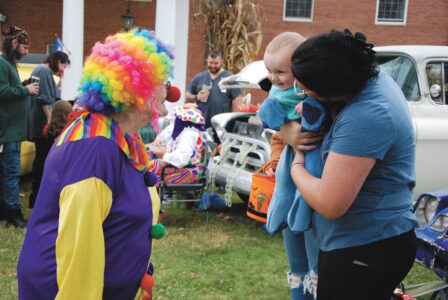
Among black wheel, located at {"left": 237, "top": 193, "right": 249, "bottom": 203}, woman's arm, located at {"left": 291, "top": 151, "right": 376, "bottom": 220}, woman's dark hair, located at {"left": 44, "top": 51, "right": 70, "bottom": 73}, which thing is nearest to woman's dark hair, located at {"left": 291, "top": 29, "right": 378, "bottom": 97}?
woman's arm, located at {"left": 291, "top": 151, "right": 376, "bottom": 220}

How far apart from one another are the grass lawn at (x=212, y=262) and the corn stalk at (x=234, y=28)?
5.55 m

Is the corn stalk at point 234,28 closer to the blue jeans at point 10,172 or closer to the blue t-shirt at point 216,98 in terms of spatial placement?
the blue t-shirt at point 216,98

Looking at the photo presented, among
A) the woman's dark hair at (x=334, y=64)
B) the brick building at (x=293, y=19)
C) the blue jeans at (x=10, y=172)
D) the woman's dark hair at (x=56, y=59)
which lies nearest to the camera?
the woman's dark hair at (x=334, y=64)

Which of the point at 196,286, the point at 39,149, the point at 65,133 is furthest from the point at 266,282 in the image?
the point at 39,149

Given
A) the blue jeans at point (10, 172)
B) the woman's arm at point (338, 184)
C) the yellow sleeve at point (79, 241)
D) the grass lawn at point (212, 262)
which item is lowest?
the grass lawn at point (212, 262)

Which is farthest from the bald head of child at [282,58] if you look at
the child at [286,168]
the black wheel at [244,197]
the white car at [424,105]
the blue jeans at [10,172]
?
the black wheel at [244,197]

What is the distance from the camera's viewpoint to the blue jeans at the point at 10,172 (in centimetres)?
484

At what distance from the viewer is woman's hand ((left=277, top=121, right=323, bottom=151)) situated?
1.76m

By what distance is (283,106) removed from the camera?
200 cm

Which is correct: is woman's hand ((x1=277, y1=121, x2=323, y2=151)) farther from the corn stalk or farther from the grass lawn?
the corn stalk

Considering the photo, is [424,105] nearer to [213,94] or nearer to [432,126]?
[432,126]

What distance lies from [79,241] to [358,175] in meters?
1.01

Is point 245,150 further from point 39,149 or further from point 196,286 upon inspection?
point 39,149

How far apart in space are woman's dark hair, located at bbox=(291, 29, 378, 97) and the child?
0.40 m
